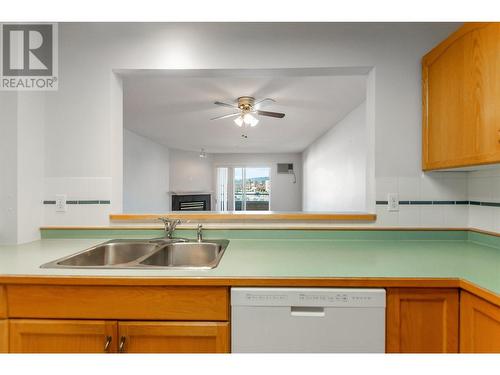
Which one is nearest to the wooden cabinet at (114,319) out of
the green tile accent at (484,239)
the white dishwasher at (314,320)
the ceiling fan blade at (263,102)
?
the white dishwasher at (314,320)

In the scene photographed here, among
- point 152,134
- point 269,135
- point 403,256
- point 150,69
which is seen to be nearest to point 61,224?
point 150,69

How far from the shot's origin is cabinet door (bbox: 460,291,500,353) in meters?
0.82

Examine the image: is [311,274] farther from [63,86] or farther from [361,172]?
[361,172]

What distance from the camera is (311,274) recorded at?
38.8 inches

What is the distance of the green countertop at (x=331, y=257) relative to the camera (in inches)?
39.2

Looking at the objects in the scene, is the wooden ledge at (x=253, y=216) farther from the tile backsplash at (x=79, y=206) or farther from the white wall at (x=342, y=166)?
the white wall at (x=342, y=166)

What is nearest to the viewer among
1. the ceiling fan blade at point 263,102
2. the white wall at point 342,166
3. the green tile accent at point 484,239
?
the green tile accent at point 484,239

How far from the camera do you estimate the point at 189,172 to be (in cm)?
712

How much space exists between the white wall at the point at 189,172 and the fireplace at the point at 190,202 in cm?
15

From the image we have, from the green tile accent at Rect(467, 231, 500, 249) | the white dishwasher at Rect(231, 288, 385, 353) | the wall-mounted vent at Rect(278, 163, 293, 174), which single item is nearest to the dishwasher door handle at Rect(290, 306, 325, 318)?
the white dishwasher at Rect(231, 288, 385, 353)

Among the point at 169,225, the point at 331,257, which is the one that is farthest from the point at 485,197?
the point at 169,225

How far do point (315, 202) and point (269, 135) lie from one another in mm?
1857

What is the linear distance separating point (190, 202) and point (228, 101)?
4.47 meters

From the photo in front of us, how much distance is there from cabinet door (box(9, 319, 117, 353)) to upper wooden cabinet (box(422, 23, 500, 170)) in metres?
1.73
